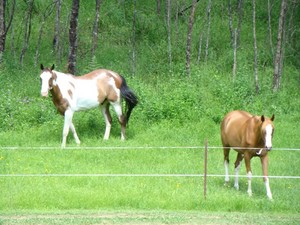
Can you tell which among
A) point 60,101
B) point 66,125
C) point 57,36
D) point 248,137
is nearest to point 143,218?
point 248,137

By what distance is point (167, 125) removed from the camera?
59.0 feet

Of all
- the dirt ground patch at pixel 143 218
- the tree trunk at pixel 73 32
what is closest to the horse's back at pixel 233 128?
the dirt ground patch at pixel 143 218

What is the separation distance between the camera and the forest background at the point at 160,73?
17359 millimetres

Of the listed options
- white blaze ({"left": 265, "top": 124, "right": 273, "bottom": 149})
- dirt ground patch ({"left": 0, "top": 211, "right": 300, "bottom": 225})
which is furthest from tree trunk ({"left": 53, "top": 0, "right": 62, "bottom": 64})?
dirt ground patch ({"left": 0, "top": 211, "right": 300, "bottom": 225})

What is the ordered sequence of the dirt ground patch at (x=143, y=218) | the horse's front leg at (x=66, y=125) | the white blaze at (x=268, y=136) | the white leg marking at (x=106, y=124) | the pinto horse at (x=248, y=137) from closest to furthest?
the dirt ground patch at (x=143, y=218), the white blaze at (x=268, y=136), the pinto horse at (x=248, y=137), the horse's front leg at (x=66, y=125), the white leg marking at (x=106, y=124)

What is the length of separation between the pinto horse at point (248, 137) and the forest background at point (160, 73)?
99 cm

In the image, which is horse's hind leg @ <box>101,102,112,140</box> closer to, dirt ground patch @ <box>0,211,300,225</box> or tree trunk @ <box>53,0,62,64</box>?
dirt ground patch @ <box>0,211,300,225</box>

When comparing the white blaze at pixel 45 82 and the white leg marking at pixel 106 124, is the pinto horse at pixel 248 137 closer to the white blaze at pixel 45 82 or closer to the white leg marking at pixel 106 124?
the white leg marking at pixel 106 124

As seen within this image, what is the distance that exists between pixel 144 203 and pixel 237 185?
2.21m

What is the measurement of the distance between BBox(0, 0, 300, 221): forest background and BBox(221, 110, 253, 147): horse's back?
45.9 inches

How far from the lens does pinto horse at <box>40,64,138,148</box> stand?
54.7 ft

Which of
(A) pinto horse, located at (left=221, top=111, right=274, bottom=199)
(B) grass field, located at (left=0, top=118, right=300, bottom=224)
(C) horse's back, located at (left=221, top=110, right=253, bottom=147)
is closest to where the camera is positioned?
(B) grass field, located at (left=0, top=118, right=300, bottom=224)

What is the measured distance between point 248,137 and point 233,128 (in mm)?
580

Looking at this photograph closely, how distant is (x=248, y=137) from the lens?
43.7 ft
